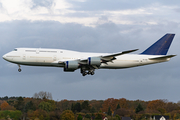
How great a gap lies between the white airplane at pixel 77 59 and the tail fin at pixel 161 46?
219 cm

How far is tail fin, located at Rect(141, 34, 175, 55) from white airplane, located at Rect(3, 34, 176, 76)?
2193mm

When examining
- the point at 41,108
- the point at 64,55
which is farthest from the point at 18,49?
the point at 41,108

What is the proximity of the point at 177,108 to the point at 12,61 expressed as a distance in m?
108

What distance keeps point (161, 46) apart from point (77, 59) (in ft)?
71.6

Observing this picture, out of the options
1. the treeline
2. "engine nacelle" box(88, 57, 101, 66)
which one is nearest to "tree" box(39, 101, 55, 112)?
the treeline

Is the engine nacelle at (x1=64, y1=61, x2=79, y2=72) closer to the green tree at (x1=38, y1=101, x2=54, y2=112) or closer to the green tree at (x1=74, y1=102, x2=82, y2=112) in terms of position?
the green tree at (x1=38, y1=101, x2=54, y2=112)

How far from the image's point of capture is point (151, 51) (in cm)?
7300

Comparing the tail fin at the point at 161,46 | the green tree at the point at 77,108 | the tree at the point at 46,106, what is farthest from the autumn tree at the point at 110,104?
the tail fin at the point at 161,46

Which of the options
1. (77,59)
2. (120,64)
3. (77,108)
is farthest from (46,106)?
(77,59)

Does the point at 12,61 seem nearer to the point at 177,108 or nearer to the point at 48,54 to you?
the point at 48,54

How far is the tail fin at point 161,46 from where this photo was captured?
7312 cm

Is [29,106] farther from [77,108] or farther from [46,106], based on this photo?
[77,108]

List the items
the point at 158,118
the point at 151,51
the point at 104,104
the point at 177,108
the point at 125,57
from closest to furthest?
the point at 125,57 → the point at 151,51 → the point at 158,118 → the point at 177,108 → the point at 104,104

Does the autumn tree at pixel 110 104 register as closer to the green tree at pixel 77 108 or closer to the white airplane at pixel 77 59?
the green tree at pixel 77 108
